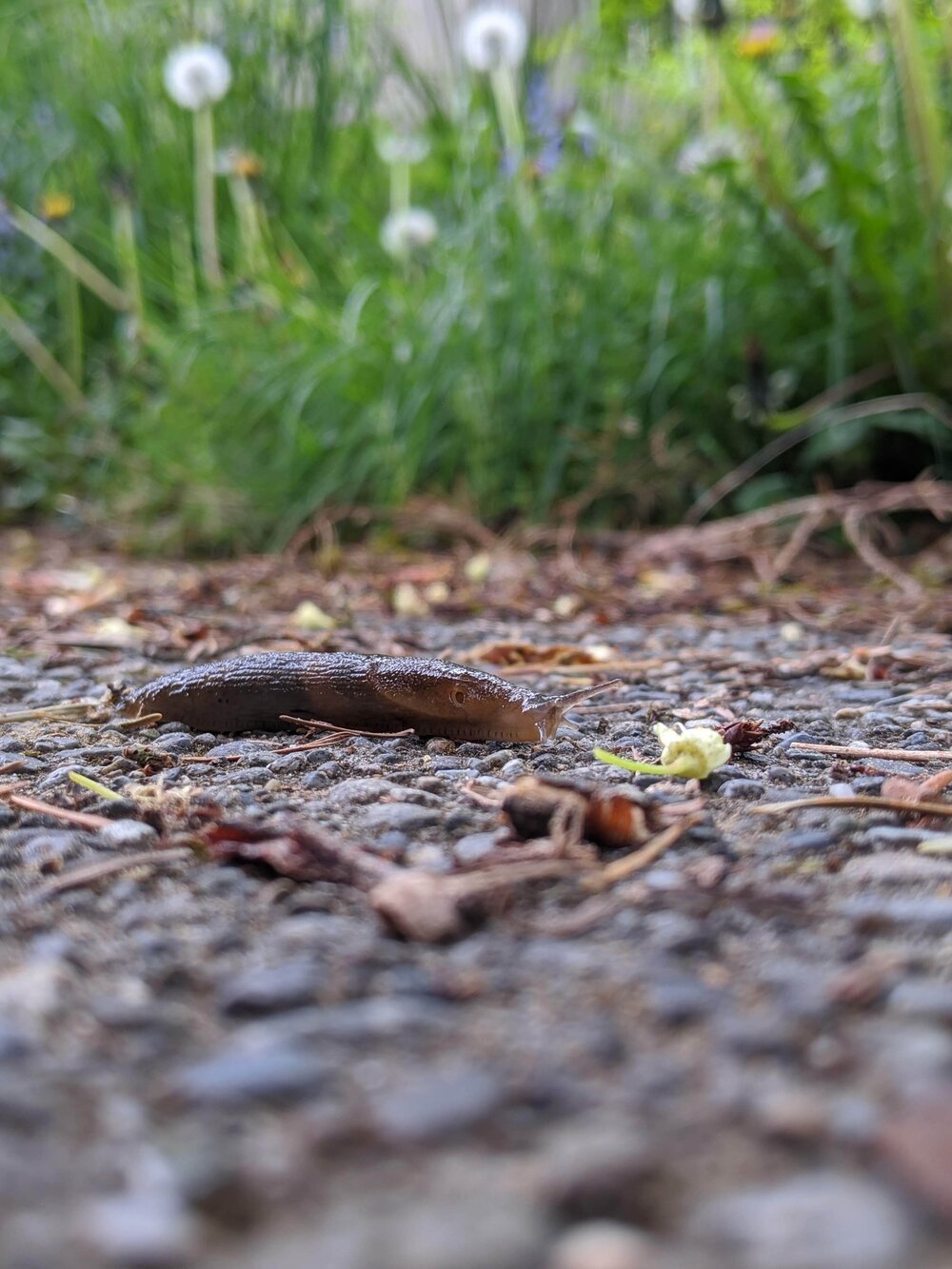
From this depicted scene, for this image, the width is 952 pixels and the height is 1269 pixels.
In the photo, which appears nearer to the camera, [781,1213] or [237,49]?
[781,1213]

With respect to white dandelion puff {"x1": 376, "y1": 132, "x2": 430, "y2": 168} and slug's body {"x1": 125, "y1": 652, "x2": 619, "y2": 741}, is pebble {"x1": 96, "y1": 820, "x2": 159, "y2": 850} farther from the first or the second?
white dandelion puff {"x1": 376, "y1": 132, "x2": 430, "y2": 168}

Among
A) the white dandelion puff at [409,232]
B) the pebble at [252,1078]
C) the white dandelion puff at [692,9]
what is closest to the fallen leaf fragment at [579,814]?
the pebble at [252,1078]

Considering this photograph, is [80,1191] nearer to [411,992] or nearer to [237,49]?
[411,992]

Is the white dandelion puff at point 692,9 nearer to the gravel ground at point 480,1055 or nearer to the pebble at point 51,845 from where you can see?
the gravel ground at point 480,1055

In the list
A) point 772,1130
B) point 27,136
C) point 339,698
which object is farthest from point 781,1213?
point 27,136

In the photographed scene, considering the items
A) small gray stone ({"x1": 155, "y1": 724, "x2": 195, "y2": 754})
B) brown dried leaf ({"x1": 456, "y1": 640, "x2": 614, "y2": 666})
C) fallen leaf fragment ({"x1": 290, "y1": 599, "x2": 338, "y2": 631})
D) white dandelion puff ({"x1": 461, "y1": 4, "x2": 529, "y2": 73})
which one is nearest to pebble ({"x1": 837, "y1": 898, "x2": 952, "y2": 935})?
small gray stone ({"x1": 155, "y1": 724, "x2": 195, "y2": 754})

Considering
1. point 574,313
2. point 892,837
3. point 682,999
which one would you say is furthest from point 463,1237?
point 574,313
